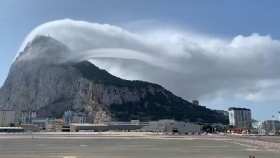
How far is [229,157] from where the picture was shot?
62062mm

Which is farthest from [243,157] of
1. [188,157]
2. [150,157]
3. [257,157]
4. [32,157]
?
[32,157]

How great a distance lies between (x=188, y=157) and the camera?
62.4m

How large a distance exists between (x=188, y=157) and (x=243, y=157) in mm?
7735

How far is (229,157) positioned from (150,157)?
1095 cm

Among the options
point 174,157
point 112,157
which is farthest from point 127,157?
point 174,157

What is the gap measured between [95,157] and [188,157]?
1289 cm

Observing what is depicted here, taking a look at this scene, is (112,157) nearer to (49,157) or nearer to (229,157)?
(49,157)

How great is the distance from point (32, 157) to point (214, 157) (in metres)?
24.9

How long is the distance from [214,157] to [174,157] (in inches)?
216

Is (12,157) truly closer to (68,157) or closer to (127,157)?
(68,157)

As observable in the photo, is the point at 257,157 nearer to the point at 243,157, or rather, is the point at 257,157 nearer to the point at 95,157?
the point at 243,157

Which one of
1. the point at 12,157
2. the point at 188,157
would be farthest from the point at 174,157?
the point at 12,157

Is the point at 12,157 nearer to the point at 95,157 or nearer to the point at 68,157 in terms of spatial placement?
the point at 68,157

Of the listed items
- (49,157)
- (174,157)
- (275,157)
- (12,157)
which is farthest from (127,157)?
(275,157)
